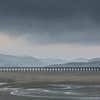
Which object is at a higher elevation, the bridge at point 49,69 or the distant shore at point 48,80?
the bridge at point 49,69

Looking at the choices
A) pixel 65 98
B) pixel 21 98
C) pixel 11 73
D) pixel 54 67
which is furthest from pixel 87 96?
pixel 11 73

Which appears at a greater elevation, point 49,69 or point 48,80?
point 49,69

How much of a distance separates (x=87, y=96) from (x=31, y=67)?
39287mm

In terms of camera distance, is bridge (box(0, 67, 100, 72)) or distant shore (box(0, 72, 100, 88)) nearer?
distant shore (box(0, 72, 100, 88))

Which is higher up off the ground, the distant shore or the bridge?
the bridge

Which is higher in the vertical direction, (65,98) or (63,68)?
(63,68)

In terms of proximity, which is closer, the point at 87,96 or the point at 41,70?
the point at 87,96

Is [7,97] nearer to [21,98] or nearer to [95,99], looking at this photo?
[21,98]

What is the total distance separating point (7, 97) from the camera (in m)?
25.6

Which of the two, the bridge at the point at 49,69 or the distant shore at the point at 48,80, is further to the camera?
the bridge at the point at 49,69

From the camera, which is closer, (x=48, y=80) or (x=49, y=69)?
(x=48, y=80)

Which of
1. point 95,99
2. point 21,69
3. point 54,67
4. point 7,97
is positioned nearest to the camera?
point 95,99

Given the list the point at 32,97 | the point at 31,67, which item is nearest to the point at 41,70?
the point at 31,67

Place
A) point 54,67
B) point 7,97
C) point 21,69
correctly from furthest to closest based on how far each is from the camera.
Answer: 1. point 21,69
2. point 54,67
3. point 7,97
